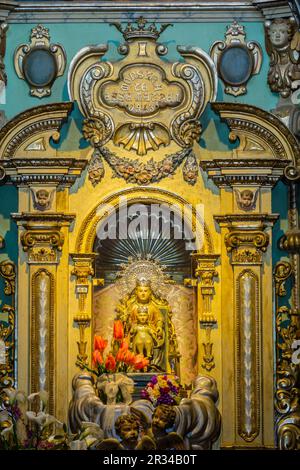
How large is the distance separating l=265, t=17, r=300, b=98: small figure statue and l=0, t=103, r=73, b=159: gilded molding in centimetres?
209

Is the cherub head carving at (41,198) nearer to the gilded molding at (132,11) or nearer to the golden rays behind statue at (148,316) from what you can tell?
the golden rays behind statue at (148,316)

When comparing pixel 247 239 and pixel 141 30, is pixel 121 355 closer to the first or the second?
pixel 247 239

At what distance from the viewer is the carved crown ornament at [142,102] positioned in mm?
19312

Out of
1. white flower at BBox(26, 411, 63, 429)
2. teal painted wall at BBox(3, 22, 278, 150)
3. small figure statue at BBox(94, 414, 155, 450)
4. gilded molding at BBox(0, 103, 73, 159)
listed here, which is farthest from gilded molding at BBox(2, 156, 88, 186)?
white flower at BBox(26, 411, 63, 429)

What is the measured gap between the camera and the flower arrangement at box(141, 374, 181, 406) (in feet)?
60.3

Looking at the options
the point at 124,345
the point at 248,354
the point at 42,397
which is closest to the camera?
the point at 42,397

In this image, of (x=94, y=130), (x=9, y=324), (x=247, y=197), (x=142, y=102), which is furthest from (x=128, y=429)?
(x=142, y=102)

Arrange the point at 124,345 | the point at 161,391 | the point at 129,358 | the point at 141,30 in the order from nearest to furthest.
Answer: the point at 161,391
the point at 129,358
the point at 124,345
the point at 141,30

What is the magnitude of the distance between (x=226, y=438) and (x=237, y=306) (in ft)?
4.30

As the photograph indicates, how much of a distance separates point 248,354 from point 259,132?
2.21m

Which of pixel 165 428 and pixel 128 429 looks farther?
pixel 165 428

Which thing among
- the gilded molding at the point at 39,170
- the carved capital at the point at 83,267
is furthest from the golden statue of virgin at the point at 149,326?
the gilded molding at the point at 39,170

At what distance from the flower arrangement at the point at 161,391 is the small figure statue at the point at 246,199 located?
1.91 m

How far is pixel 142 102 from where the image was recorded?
19406 millimetres
